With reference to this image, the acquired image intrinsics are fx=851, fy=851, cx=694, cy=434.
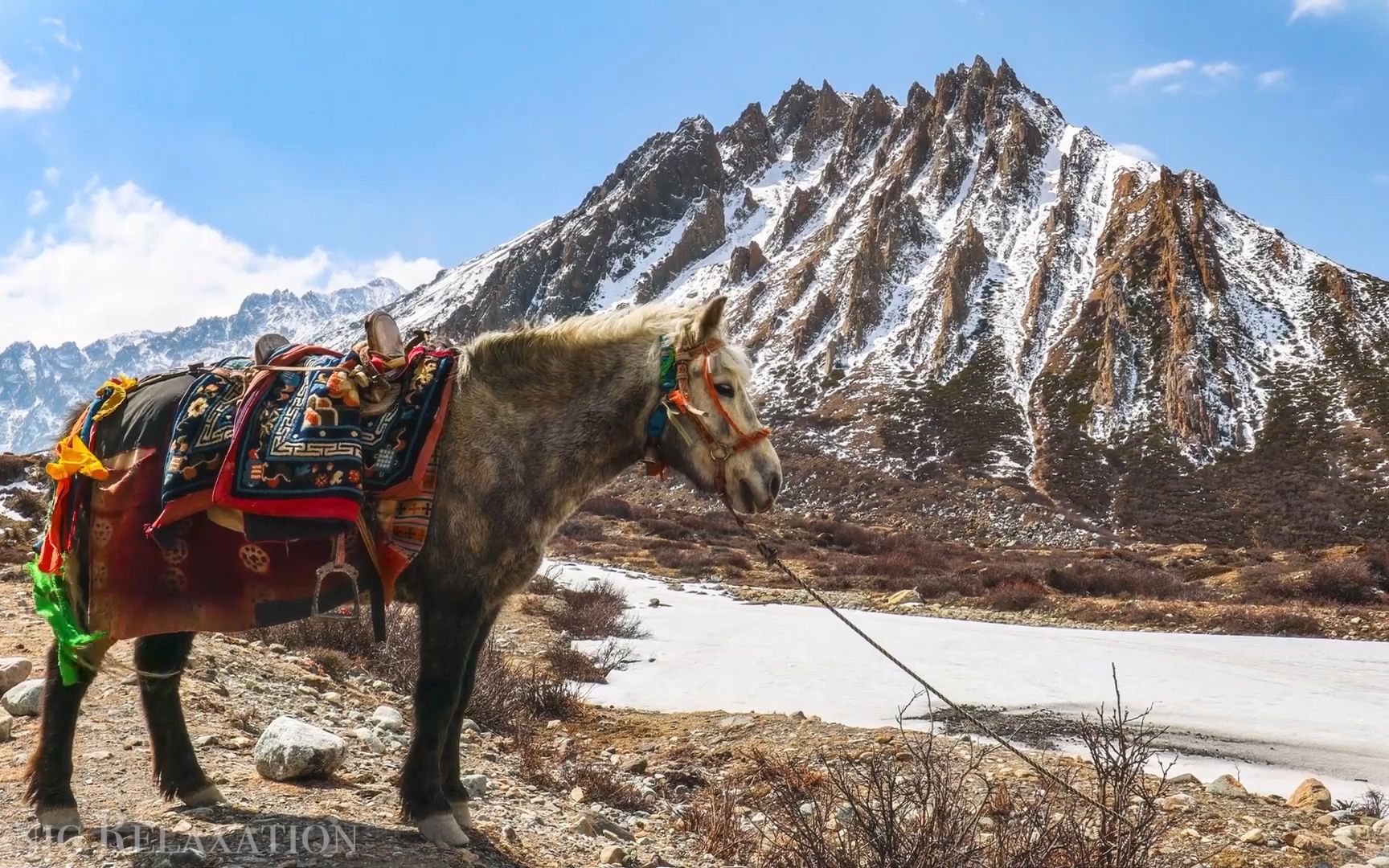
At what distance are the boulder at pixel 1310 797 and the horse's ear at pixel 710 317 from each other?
5533 mm

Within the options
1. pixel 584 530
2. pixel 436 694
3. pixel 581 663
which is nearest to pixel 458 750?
pixel 436 694

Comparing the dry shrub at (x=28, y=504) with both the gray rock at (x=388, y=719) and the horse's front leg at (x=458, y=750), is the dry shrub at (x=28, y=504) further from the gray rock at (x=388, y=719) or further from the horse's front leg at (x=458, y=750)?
the horse's front leg at (x=458, y=750)

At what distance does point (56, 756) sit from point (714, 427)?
3044 millimetres

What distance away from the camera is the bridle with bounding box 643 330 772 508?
3.72 meters

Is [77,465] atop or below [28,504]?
atop

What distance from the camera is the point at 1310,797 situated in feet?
20.1

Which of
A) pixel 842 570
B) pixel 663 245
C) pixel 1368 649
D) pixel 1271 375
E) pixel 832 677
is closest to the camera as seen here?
pixel 832 677

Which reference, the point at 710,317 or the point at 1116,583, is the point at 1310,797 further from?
the point at 1116,583

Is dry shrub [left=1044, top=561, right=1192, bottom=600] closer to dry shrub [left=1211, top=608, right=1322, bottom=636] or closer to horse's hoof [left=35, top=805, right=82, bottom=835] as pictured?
dry shrub [left=1211, top=608, right=1322, bottom=636]

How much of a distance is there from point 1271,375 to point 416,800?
78.8 metres

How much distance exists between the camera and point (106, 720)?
4801 millimetres

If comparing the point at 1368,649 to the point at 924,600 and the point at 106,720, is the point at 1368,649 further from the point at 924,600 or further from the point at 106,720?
the point at 106,720

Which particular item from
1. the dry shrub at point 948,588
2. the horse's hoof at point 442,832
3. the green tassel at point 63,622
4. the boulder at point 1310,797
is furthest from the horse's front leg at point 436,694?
the dry shrub at point 948,588

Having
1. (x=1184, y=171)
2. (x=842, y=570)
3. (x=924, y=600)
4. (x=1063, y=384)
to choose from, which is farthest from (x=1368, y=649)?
(x=1184, y=171)
